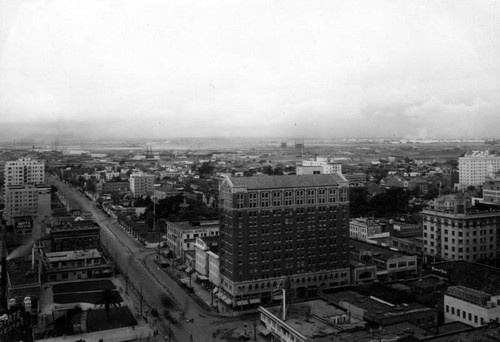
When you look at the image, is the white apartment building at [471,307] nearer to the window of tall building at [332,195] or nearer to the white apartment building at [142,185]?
the window of tall building at [332,195]

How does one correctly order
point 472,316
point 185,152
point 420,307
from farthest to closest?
point 185,152, point 420,307, point 472,316

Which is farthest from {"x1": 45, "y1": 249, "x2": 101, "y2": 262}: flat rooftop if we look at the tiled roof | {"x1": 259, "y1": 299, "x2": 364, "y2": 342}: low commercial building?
{"x1": 259, "y1": 299, "x2": 364, "y2": 342}: low commercial building

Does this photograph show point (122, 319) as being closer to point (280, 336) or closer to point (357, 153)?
point (280, 336)

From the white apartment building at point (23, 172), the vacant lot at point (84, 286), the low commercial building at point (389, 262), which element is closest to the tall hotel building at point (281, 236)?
the low commercial building at point (389, 262)

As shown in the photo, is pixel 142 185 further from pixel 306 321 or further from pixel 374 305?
pixel 306 321

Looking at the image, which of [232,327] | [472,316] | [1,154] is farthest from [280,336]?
[1,154]

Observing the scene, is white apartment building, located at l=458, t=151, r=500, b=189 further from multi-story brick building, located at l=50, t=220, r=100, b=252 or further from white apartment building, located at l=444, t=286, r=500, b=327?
white apartment building, located at l=444, t=286, r=500, b=327

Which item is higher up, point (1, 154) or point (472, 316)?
point (1, 154)
